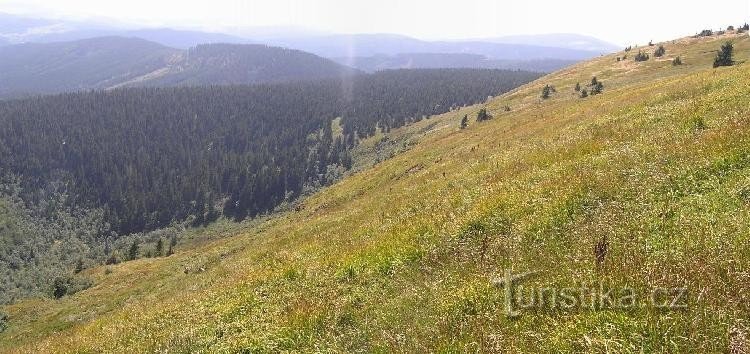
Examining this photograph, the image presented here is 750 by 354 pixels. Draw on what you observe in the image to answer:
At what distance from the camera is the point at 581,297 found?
24.6 ft

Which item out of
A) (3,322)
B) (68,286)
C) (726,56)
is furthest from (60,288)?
(726,56)

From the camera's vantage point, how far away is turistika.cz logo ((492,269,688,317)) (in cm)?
665

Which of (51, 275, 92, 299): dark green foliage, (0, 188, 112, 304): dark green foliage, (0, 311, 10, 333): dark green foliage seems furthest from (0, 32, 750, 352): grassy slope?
(0, 188, 112, 304): dark green foliage

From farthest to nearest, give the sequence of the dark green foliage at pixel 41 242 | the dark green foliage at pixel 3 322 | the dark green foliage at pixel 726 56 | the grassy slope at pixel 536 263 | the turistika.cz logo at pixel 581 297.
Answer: the dark green foliage at pixel 41 242, the dark green foliage at pixel 726 56, the dark green foliage at pixel 3 322, the grassy slope at pixel 536 263, the turistika.cz logo at pixel 581 297

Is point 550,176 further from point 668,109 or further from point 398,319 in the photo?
point 668,109

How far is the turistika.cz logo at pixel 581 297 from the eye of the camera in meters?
6.65

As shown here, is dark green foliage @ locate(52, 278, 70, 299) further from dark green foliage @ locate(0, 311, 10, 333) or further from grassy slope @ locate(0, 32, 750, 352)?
grassy slope @ locate(0, 32, 750, 352)

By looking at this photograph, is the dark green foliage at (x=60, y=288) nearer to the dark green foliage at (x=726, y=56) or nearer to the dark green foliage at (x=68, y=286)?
the dark green foliage at (x=68, y=286)

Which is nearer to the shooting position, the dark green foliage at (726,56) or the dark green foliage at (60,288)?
the dark green foliage at (726,56)

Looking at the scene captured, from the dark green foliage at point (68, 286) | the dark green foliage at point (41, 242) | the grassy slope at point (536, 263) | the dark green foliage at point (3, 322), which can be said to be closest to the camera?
the grassy slope at point (536, 263)

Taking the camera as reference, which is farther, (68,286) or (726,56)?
(68,286)

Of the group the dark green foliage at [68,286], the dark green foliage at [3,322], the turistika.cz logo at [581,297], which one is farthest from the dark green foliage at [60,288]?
the turistika.cz logo at [581,297]

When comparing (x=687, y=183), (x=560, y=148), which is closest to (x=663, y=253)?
(x=687, y=183)

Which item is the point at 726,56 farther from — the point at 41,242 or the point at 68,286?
the point at 41,242
